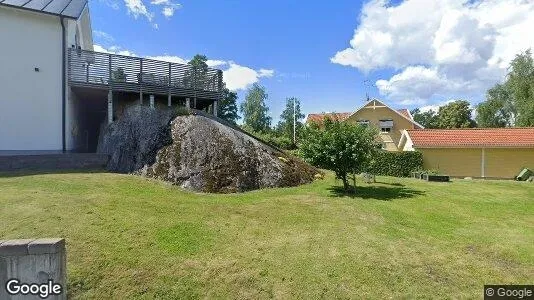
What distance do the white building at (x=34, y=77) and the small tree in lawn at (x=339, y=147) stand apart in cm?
1032

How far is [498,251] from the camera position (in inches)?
252

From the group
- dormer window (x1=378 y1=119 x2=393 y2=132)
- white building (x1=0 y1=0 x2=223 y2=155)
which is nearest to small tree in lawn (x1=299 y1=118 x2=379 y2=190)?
white building (x1=0 y1=0 x2=223 y2=155)

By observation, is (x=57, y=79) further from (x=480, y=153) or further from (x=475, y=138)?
(x=480, y=153)

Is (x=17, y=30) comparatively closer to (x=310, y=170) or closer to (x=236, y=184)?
(x=236, y=184)

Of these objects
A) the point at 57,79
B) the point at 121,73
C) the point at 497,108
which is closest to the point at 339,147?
the point at 121,73

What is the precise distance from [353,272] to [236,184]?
594cm

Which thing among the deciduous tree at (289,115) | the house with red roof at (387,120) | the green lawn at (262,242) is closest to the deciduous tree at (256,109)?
the deciduous tree at (289,115)

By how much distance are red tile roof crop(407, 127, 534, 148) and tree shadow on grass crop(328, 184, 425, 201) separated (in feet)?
41.1

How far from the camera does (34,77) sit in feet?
43.9

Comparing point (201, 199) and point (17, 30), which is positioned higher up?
point (17, 30)

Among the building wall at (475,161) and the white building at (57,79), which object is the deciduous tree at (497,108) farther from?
the white building at (57,79)

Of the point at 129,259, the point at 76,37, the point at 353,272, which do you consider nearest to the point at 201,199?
the point at 129,259

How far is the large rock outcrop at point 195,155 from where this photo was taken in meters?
10.9

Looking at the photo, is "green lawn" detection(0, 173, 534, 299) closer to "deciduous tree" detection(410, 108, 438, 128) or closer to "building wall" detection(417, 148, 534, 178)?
"building wall" detection(417, 148, 534, 178)
